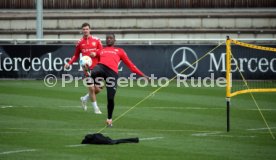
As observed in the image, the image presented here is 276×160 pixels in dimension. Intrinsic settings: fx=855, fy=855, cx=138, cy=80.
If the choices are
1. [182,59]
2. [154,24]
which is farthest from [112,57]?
[154,24]

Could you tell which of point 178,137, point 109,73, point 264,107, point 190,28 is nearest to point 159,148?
point 178,137

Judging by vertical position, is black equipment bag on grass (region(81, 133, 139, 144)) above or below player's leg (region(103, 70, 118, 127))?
below

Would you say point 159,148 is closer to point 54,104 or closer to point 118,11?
point 54,104

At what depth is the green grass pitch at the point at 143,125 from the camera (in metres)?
15.0

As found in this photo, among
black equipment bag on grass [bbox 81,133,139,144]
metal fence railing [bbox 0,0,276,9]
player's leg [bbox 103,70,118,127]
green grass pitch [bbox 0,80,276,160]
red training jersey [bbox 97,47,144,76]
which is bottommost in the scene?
green grass pitch [bbox 0,80,276,160]

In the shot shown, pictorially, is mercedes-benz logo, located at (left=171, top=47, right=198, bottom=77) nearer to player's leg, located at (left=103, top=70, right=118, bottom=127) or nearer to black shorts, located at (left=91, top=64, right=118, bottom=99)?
black shorts, located at (left=91, top=64, right=118, bottom=99)

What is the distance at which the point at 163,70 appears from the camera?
31.2m

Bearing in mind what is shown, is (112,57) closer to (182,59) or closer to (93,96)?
(93,96)

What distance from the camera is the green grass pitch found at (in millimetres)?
14992

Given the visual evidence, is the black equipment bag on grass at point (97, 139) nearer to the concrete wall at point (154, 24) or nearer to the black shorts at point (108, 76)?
the black shorts at point (108, 76)

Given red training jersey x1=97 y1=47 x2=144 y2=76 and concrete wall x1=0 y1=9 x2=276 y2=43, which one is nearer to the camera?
red training jersey x1=97 y1=47 x2=144 y2=76

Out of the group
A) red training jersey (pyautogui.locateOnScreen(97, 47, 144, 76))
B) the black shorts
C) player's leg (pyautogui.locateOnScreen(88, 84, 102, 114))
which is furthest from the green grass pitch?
red training jersey (pyautogui.locateOnScreen(97, 47, 144, 76))

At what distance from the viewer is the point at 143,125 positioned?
19141 millimetres

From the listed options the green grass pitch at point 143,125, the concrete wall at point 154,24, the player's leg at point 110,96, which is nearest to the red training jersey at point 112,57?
the player's leg at point 110,96
